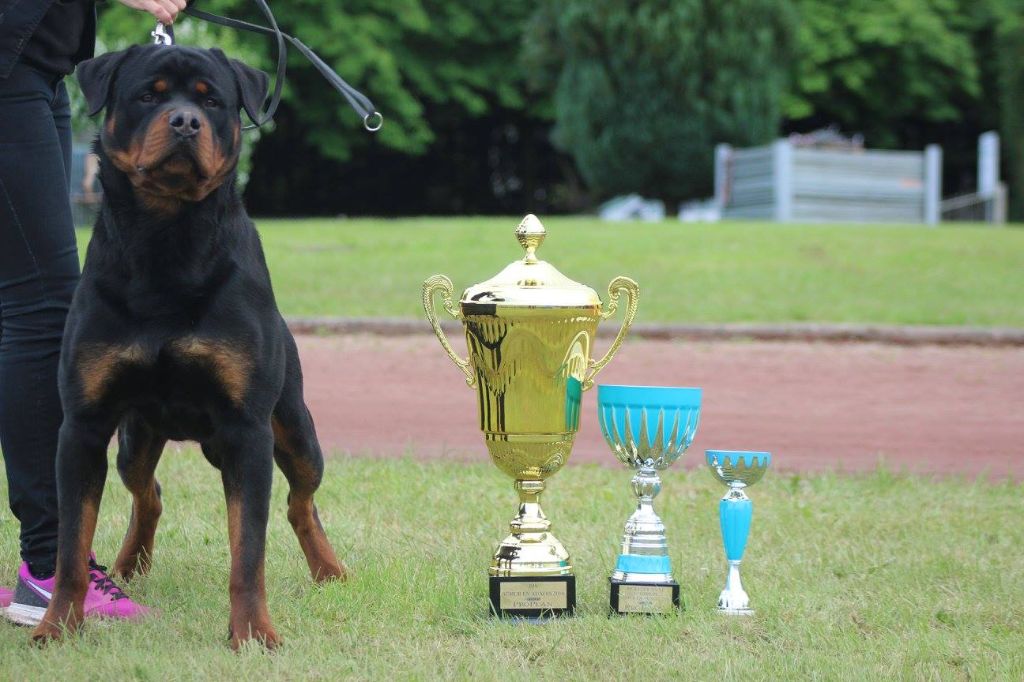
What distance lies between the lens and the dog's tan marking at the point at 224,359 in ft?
10.2

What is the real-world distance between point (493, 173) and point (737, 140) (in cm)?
1305

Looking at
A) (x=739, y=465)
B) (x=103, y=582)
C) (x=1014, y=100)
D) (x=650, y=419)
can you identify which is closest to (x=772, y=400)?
(x=739, y=465)

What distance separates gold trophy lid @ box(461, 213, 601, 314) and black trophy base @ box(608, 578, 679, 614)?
0.76m

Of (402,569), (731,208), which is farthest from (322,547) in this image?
(731,208)

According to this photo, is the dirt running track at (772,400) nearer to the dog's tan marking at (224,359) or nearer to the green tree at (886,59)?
the dog's tan marking at (224,359)

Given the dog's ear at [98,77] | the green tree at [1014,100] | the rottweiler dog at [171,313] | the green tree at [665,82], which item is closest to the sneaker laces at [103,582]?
the rottweiler dog at [171,313]

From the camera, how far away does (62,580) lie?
3.24 metres

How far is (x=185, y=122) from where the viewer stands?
3.03 m

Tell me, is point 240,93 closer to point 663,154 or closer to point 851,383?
point 851,383

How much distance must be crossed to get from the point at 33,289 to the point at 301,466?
2.79ft

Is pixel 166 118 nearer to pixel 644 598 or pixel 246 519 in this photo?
pixel 246 519

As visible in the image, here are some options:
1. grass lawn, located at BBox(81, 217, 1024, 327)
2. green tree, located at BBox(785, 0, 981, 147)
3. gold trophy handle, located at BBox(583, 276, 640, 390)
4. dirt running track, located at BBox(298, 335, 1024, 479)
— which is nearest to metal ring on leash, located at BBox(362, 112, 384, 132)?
gold trophy handle, located at BBox(583, 276, 640, 390)

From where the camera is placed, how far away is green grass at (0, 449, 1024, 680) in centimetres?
308

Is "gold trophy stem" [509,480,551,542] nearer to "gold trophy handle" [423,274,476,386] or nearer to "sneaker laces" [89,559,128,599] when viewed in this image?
"gold trophy handle" [423,274,476,386]
